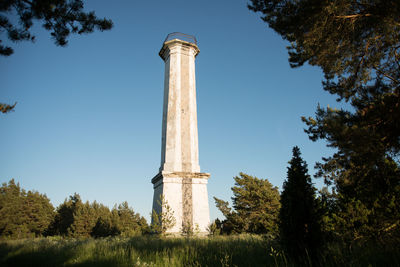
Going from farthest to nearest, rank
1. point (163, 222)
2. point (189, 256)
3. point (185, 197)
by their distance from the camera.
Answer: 1. point (185, 197)
2. point (163, 222)
3. point (189, 256)

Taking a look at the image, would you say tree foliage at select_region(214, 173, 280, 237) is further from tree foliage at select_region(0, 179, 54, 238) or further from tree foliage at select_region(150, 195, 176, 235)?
tree foliage at select_region(0, 179, 54, 238)

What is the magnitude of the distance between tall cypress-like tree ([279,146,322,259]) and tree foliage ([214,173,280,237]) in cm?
1855

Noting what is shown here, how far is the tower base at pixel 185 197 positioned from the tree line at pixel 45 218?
2864 centimetres

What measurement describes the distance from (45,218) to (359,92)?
181 feet

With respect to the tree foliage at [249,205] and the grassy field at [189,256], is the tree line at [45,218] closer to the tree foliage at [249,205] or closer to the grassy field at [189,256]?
the tree foliage at [249,205]

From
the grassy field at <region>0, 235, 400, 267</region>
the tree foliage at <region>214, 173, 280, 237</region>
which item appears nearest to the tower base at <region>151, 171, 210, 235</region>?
the grassy field at <region>0, 235, 400, 267</region>

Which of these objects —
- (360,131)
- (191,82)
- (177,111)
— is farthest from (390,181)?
(191,82)

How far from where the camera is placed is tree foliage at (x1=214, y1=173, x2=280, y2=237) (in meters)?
23.7

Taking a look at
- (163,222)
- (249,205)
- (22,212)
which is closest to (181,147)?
(163,222)

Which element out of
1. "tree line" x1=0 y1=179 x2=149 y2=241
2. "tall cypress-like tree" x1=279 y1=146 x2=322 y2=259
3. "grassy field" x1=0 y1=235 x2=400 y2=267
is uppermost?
"tree line" x1=0 y1=179 x2=149 y2=241

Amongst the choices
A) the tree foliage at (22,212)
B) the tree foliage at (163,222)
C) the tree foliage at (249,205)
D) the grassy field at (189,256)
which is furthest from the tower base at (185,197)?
the tree foliage at (22,212)

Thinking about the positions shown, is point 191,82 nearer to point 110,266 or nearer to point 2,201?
point 110,266

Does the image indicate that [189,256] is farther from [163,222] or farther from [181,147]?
[181,147]

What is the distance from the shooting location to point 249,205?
2536cm
